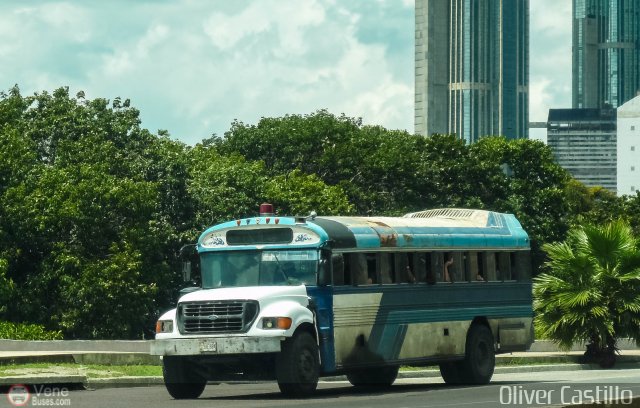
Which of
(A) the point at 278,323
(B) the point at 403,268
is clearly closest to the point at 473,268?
(B) the point at 403,268

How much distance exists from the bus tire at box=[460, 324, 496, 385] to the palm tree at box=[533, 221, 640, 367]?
27.0 ft

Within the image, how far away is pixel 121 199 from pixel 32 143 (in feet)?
29.7

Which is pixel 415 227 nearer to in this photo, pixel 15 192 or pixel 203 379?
pixel 203 379

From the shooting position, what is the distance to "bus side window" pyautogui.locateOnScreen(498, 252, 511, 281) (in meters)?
27.2

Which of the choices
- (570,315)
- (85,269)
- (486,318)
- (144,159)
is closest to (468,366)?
(486,318)

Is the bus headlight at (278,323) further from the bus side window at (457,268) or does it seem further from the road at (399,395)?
the bus side window at (457,268)

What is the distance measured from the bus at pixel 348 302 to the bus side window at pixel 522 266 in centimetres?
2

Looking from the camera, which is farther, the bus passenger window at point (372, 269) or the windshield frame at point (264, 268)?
the bus passenger window at point (372, 269)

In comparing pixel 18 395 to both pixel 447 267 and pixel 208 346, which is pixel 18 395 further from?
pixel 447 267

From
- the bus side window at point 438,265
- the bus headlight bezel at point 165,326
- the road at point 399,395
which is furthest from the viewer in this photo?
the bus side window at point 438,265

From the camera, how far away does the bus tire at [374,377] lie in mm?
26328

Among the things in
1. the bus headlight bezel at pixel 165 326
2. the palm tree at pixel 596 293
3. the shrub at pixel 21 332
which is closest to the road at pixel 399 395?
the bus headlight bezel at pixel 165 326

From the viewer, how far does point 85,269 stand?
59281 millimetres

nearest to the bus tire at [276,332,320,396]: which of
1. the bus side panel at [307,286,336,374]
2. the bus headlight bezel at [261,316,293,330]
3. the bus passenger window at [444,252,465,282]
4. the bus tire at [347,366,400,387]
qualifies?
the bus headlight bezel at [261,316,293,330]
